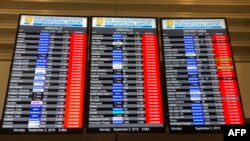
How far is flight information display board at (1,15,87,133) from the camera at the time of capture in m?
2.92

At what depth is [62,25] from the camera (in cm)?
343

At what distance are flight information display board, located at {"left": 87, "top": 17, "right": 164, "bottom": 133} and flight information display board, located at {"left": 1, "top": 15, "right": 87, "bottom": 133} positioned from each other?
126 millimetres

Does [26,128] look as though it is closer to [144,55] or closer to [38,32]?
[38,32]

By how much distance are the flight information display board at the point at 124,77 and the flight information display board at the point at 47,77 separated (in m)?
0.13

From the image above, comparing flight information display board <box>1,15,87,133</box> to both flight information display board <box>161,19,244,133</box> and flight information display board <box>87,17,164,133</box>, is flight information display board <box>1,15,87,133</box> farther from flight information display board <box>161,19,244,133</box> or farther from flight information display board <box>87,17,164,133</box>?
flight information display board <box>161,19,244,133</box>

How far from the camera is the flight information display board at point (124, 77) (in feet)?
9.68

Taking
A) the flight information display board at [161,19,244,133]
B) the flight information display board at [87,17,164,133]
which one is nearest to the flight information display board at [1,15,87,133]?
the flight information display board at [87,17,164,133]

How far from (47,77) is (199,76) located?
138cm

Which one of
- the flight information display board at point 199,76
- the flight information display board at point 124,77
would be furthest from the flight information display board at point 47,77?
the flight information display board at point 199,76

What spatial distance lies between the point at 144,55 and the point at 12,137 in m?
1.52

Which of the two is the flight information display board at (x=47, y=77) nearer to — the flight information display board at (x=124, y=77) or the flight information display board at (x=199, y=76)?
the flight information display board at (x=124, y=77)

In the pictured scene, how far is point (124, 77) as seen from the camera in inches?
125

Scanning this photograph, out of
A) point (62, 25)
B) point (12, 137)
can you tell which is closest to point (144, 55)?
point (62, 25)

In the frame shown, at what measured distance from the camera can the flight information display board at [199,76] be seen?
3.01 m
